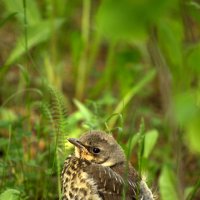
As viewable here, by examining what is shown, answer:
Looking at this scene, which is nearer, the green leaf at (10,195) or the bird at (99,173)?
the green leaf at (10,195)

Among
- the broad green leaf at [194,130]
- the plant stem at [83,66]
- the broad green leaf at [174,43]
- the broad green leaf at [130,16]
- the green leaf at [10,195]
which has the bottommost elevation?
the plant stem at [83,66]

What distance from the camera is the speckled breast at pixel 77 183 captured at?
3830 millimetres

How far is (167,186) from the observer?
4562mm

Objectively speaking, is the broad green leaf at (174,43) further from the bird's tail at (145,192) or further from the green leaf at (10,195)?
the green leaf at (10,195)

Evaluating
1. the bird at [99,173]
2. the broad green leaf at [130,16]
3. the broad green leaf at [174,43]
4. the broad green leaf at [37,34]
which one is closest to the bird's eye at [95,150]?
the bird at [99,173]

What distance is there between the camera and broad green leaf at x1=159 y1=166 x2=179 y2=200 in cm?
450

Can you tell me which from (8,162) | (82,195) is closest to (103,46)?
(8,162)

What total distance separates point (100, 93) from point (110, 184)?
2.94m

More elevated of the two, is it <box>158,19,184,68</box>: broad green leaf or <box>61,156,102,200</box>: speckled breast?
<box>158,19,184,68</box>: broad green leaf

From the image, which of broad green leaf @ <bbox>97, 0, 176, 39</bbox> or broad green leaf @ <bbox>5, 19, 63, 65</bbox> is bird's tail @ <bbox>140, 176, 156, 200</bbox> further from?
broad green leaf @ <bbox>97, 0, 176, 39</bbox>

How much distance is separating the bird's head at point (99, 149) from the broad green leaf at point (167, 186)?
1.76 feet

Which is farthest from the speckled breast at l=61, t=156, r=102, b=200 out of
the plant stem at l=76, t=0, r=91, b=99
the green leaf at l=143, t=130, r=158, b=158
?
the plant stem at l=76, t=0, r=91, b=99

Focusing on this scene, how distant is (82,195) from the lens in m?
3.83

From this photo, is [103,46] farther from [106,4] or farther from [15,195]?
[106,4]
